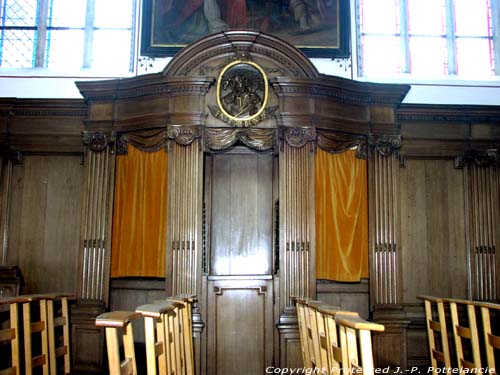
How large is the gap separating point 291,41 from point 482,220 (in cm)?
360

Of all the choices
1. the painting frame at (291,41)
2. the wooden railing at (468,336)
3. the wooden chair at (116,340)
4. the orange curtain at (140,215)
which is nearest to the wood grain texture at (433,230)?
the wooden railing at (468,336)

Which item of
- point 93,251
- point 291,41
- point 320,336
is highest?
point 291,41

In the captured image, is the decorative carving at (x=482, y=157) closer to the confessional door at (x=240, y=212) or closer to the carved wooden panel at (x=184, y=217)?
the confessional door at (x=240, y=212)

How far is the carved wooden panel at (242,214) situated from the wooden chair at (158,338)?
13.6 ft

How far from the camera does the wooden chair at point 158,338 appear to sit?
9.14 ft

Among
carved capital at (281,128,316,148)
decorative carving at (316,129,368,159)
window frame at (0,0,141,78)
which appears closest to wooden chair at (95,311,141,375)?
carved capital at (281,128,316,148)

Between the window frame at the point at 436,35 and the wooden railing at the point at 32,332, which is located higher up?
the window frame at the point at 436,35

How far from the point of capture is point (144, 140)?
7.13m

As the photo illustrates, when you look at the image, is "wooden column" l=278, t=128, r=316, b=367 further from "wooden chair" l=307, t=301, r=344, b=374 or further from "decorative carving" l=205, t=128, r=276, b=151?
"wooden chair" l=307, t=301, r=344, b=374

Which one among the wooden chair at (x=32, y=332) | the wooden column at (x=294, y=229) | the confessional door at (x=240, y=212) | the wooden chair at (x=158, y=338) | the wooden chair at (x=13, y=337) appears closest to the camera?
the wooden chair at (x=158, y=338)

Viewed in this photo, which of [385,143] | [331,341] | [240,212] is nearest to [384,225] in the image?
[385,143]

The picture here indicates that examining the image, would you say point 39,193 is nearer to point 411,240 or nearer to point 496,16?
point 411,240

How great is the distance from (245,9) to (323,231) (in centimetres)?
346

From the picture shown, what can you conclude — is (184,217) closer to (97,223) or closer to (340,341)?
(97,223)
